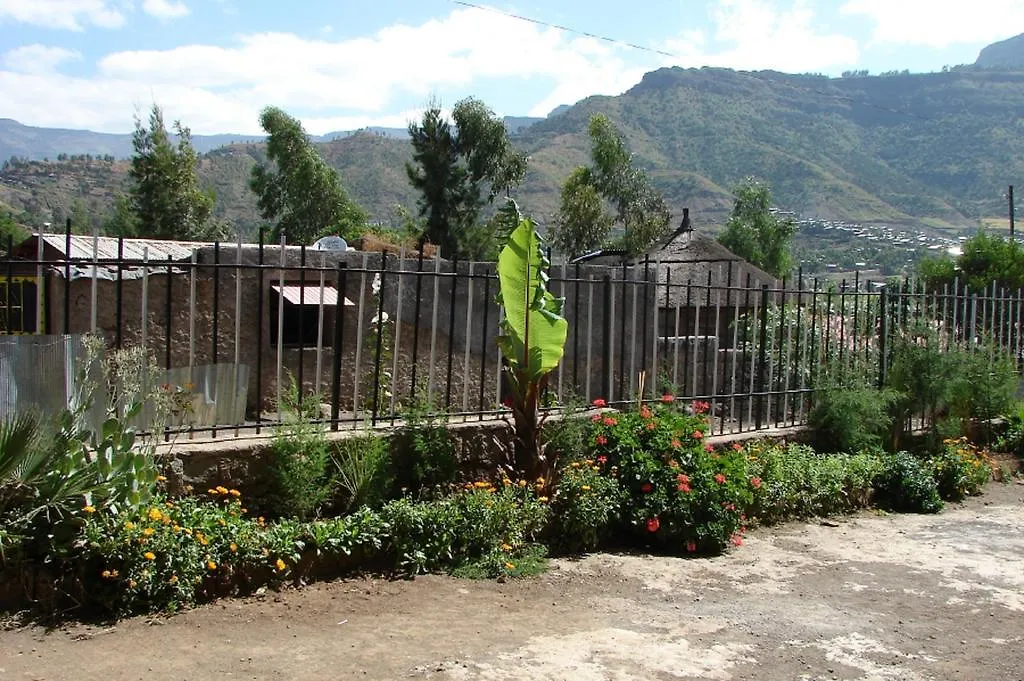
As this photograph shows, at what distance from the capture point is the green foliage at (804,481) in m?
8.26

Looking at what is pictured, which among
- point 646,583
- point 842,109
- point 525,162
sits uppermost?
point 842,109

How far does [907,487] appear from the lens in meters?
9.30

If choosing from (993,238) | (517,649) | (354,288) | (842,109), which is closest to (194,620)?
(517,649)

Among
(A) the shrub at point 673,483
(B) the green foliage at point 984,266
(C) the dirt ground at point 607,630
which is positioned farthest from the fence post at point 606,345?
(B) the green foliage at point 984,266

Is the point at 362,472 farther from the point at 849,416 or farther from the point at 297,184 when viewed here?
the point at 297,184

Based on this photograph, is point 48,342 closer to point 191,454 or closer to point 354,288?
point 191,454

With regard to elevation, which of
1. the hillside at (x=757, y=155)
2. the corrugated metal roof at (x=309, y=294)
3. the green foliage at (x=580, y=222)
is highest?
the hillside at (x=757, y=155)

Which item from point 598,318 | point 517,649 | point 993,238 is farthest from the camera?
point 993,238

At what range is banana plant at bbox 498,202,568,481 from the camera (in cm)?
722

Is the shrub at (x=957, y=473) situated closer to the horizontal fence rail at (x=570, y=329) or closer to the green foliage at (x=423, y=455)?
the horizontal fence rail at (x=570, y=329)

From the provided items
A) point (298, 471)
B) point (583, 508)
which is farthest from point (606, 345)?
point (298, 471)

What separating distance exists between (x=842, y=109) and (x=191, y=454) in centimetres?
13499

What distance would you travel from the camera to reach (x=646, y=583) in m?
6.23

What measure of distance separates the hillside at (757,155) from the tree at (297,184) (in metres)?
29.5
